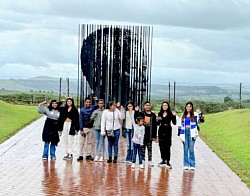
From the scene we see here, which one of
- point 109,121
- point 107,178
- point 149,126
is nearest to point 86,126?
point 109,121

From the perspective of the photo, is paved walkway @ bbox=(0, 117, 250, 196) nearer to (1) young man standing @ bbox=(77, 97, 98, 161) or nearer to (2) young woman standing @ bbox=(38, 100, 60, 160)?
(2) young woman standing @ bbox=(38, 100, 60, 160)

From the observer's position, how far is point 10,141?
2005cm

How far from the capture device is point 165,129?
14977mm

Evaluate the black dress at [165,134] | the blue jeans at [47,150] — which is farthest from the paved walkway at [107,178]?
the black dress at [165,134]

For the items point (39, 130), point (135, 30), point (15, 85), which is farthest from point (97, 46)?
point (15, 85)

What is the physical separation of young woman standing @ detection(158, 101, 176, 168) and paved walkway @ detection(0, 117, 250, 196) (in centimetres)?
37

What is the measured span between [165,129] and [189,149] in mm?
751

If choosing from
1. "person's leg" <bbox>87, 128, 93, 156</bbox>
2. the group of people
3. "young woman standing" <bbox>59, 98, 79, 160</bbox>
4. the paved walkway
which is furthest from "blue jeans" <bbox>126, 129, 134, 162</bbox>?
"young woman standing" <bbox>59, 98, 79, 160</bbox>

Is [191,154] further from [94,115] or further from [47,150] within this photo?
[47,150]

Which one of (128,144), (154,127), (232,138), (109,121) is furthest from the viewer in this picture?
(232,138)

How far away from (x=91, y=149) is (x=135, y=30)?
7.92m

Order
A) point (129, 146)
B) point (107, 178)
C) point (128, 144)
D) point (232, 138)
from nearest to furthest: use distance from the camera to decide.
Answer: point (107, 178) → point (129, 146) → point (128, 144) → point (232, 138)

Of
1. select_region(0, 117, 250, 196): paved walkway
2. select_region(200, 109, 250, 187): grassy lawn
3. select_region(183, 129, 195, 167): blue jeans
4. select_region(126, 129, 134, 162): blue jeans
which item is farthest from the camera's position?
select_region(126, 129, 134, 162): blue jeans

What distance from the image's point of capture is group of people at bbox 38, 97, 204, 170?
14641 millimetres
